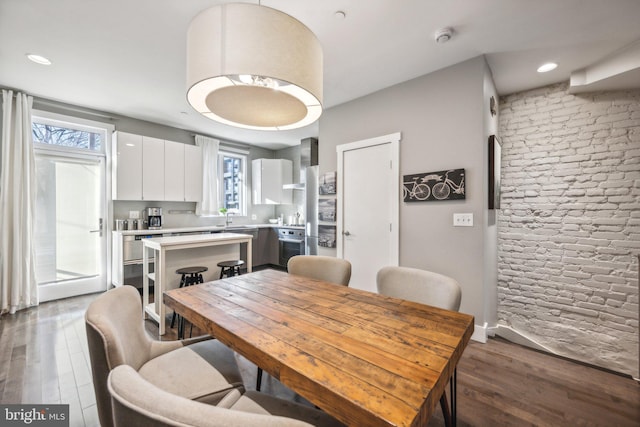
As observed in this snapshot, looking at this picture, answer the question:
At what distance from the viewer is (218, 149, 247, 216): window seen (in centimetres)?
563

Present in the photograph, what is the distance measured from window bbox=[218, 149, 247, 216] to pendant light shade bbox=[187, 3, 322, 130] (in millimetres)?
4521

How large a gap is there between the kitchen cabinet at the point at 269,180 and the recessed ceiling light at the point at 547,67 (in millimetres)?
4462

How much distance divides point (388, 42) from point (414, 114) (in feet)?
2.74

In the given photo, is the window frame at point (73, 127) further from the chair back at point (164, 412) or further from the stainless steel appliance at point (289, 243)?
the chair back at point (164, 412)

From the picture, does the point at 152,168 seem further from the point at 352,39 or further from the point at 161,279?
the point at 352,39

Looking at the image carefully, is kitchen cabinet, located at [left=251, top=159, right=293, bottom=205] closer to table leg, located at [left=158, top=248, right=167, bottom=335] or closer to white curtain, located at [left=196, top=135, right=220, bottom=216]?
white curtain, located at [left=196, top=135, right=220, bottom=216]

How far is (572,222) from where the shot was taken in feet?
9.01

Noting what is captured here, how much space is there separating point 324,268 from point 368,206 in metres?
→ 1.38

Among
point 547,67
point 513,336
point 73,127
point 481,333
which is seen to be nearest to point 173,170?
point 73,127

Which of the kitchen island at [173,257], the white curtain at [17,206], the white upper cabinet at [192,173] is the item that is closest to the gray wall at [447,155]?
the kitchen island at [173,257]

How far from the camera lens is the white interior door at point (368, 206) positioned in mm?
3023

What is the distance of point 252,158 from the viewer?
5949mm

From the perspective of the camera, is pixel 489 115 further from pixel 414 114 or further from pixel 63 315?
pixel 63 315

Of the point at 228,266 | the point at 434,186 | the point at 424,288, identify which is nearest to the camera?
the point at 424,288
